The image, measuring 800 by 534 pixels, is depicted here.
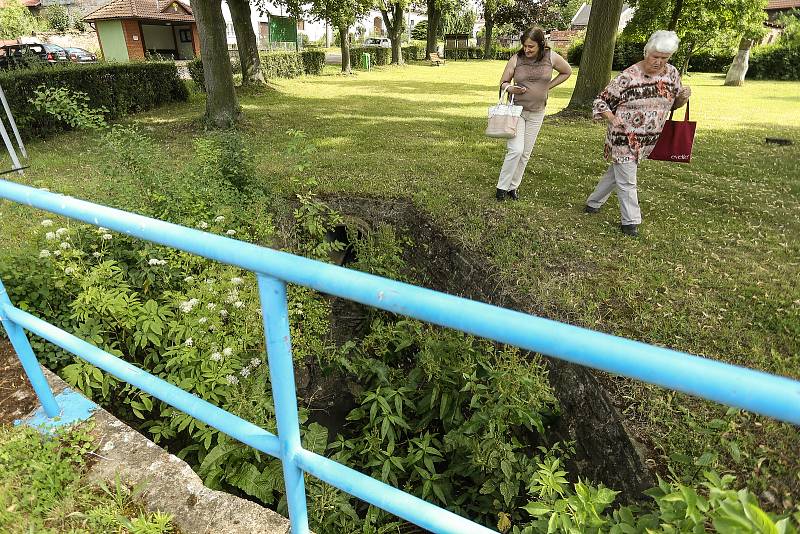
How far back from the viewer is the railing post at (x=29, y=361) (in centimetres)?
186

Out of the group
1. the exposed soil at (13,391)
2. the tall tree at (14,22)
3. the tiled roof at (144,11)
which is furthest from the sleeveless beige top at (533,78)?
the tall tree at (14,22)

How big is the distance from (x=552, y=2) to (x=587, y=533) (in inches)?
2145

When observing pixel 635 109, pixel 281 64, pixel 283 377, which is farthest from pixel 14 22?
pixel 283 377

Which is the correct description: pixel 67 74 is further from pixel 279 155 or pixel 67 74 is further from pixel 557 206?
pixel 557 206

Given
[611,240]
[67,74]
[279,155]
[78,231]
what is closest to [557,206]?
[611,240]

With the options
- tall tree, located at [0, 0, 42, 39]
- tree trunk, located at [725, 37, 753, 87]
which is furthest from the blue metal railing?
tall tree, located at [0, 0, 42, 39]

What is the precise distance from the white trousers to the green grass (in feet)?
15.8

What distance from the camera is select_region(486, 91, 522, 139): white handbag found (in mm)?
5160

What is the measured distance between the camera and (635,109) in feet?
15.0

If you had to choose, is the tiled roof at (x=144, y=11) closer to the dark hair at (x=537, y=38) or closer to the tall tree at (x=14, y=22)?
the tall tree at (x=14, y=22)

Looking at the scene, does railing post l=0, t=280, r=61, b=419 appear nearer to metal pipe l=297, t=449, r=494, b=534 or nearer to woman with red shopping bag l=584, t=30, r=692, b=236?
metal pipe l=297, t=449, r=494, b=534

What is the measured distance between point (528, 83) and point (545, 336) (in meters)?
5.20

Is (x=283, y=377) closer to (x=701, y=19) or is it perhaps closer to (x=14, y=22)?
(x=701, y=19)

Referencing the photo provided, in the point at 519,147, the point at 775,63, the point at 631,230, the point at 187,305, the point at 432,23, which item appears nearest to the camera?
the point at 187,305
